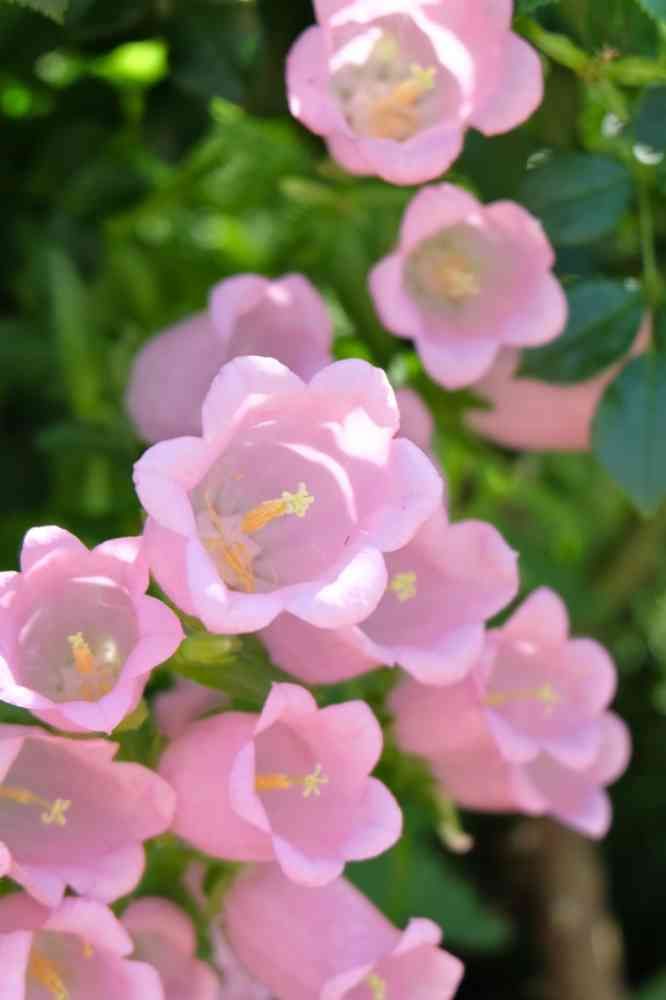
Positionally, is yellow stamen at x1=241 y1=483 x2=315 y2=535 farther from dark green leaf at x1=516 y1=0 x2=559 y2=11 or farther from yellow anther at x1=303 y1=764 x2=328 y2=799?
dark green leaf at x1=516 y1=0 x2=559 y2=11

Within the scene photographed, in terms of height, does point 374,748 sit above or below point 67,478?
above

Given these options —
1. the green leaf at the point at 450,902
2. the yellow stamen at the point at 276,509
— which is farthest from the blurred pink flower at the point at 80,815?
the green leaf at the point at 450,902

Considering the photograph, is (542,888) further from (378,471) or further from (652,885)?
(378,471)

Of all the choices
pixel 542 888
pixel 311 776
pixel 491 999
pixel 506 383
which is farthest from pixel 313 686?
pixel 491 999

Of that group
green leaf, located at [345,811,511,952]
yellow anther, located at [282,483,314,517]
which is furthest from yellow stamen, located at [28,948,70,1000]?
green leaf, located at [345,811,511,952]

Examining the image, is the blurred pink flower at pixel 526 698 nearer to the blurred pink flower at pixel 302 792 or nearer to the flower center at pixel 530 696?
the flower center at pixel 530 696
